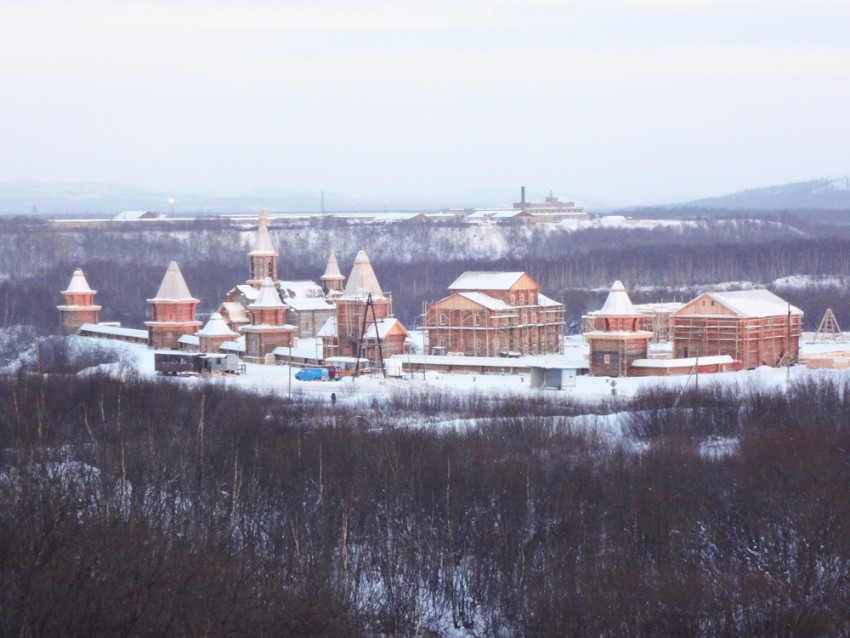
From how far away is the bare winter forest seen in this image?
18109 millimetres

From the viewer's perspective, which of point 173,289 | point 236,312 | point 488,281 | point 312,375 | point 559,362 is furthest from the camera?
point 236,312

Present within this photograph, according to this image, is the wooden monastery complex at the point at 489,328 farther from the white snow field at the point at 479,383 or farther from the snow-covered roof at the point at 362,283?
the white snow field at the point at 479,383

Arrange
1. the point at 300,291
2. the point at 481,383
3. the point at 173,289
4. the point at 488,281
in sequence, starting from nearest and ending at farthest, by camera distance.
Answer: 1. the point at 481,383
2. the point at 488,281
3. the point at 173,289
4. the point at 300,291

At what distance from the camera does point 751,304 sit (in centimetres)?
4594

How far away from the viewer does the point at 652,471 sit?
27469 mm

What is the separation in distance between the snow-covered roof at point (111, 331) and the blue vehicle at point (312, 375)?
13.1m

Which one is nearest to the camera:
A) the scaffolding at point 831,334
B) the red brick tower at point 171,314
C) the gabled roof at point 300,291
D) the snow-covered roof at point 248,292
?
the red brick tower at point 171,314

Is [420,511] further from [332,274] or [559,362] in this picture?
[332,274]

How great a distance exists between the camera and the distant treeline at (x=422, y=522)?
17922 millimetres

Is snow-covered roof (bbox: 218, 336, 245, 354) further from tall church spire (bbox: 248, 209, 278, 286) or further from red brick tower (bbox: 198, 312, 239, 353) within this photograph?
tall church spire (bbox: 248, 209, 278, 286)

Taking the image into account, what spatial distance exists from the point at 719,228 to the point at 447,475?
100976mm

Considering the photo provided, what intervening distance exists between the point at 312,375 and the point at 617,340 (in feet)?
27.3

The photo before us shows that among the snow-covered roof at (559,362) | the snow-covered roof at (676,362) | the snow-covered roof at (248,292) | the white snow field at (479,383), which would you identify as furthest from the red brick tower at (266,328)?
the snow-covered roof at (676,362)

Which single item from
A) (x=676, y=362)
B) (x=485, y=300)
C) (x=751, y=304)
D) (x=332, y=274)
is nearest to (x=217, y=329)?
(x=332, y=274)
